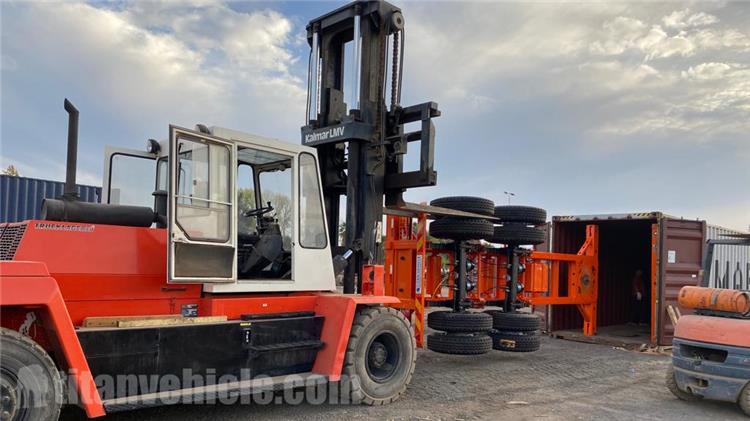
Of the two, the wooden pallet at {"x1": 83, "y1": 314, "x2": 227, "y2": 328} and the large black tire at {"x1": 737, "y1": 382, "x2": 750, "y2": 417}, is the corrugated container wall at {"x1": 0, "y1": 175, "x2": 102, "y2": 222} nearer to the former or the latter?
the wooden pallet at {"x1": 83, "y1": 314, "x2": 227, "y2": 328}

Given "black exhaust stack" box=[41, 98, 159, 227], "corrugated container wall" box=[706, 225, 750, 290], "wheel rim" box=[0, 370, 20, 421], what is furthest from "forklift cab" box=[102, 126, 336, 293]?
"corrugated container wall" box=[706, 225, 750, 290]

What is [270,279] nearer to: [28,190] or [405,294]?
[405,294]

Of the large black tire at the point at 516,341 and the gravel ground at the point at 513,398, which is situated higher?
the large black tire at the point at 516,341

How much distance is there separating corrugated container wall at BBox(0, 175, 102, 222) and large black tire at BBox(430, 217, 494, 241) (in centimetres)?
789

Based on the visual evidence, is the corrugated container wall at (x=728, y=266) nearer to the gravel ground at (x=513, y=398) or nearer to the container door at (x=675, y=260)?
the container door at (x=675, y=260)

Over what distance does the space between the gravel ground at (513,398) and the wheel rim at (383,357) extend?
34 cm

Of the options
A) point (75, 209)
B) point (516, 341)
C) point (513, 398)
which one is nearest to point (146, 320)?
point (75, 209)

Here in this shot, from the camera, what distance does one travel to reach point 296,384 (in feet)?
19.1

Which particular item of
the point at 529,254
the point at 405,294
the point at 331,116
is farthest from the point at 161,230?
the point at 529,254

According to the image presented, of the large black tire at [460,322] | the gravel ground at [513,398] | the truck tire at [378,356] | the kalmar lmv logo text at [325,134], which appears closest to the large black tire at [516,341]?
the gravel ground at [513,398]

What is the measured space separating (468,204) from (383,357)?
2808 mm

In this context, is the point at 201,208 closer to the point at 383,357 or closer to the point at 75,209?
the point at 75,209

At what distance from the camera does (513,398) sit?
6992mm

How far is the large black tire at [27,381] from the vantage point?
4.15 metres
